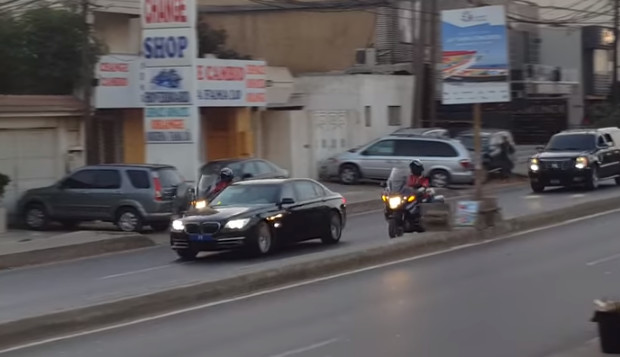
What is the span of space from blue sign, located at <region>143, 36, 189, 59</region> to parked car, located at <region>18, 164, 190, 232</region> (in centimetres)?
457

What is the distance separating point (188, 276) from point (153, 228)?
10244 mm

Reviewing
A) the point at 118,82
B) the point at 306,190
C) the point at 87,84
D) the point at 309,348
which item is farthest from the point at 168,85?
the point at 309,348

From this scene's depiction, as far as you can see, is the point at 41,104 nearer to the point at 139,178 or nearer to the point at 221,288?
the point at 139,178

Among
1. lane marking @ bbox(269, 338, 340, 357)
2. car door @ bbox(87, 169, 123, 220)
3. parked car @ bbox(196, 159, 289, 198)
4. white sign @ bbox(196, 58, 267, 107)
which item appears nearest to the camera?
lane marking @ bbox(269, 338, 340, 357)

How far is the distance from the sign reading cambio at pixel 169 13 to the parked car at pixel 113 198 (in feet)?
16.7

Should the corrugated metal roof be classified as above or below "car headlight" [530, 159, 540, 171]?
above

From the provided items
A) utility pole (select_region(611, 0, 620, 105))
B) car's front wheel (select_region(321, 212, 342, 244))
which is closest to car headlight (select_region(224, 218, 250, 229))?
car's front wheel (select_region(321, 212, 342, 244))

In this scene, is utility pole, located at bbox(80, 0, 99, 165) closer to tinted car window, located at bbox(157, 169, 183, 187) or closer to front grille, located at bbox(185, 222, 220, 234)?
tinted car window, located at bbox(157, 169, 183, 187)

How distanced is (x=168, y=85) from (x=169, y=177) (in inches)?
187

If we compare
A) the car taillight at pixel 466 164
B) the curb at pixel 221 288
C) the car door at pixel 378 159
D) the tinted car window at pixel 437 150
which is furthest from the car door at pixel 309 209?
the car door at pixel 378 159

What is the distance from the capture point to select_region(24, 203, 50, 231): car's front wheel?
28438 mm

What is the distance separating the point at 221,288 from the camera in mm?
14414

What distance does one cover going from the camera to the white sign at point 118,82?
34125 mm

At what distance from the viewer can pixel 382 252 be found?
17.8 metres
